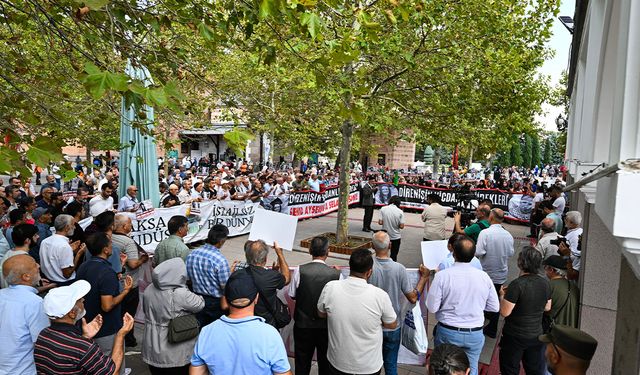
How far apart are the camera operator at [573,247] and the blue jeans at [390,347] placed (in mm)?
2533

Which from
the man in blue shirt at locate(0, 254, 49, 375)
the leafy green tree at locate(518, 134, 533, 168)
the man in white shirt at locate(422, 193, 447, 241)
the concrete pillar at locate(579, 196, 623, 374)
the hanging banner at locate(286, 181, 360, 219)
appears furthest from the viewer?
the leafy green tree at locate(518, 134, 533, 168)

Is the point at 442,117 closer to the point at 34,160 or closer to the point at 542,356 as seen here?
the point at 542,356

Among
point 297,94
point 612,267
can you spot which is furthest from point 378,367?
point 297,94

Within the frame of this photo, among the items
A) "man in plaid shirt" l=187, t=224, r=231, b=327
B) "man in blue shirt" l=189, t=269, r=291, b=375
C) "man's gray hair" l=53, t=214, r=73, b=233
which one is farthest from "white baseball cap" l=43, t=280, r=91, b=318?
"man's gray hair" l=53, t=214, r=73, b=233

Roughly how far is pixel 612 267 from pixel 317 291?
3079mm

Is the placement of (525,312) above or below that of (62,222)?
below

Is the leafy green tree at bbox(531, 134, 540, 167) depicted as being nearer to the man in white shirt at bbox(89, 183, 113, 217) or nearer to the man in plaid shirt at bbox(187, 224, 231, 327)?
the man in white shirt at bbox(89, 183, 113, 217)

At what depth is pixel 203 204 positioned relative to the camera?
12406 mm

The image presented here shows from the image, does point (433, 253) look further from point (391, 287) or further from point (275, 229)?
point (275, 229)

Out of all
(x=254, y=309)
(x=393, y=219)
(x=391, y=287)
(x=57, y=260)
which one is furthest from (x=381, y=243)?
(x=393, y=219)

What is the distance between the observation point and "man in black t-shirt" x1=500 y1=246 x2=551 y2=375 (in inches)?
182

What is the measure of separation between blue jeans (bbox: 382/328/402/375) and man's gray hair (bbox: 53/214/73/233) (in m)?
3.94

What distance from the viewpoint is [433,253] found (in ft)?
18.1

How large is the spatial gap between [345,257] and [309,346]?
6.89 m
